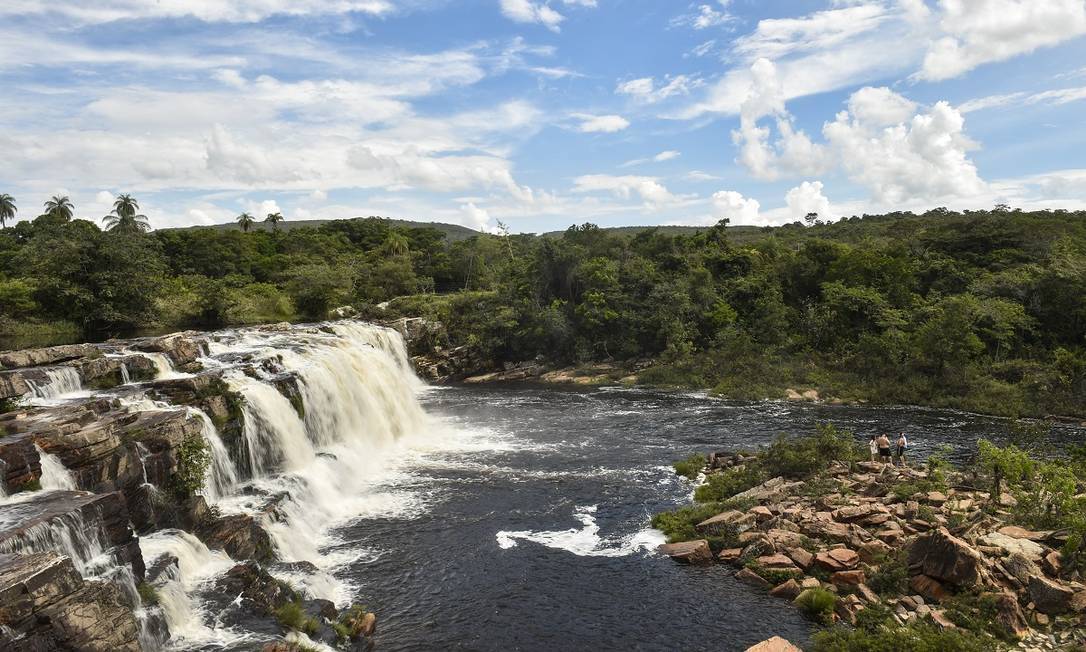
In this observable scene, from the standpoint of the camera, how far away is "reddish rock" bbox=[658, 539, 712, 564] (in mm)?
16938

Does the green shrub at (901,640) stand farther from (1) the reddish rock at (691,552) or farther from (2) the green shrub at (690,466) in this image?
(2) the green shrub at (690,466)

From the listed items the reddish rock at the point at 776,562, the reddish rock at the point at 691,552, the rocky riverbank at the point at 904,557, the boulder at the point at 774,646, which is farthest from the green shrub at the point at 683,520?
the boulder at the point at 774,646

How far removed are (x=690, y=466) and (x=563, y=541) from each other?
8053 mm

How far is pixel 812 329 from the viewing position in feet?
151

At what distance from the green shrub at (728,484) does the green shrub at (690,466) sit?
95 cm

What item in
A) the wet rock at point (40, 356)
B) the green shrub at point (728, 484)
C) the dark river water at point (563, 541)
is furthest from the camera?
the wet rock at point (40, 356)

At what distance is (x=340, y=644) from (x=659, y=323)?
39.5m

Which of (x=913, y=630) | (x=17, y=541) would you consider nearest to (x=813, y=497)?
(x=913, y=630)

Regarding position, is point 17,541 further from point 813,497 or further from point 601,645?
point 813,497

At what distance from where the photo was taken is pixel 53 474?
48.2ft

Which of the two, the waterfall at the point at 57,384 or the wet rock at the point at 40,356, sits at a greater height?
the wet rock at the point at 40,356

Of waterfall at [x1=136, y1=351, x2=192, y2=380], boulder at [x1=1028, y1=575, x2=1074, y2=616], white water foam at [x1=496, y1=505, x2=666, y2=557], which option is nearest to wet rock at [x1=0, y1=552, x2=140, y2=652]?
white water foam at [x1=496, y1=505, x2=666, y2=557]

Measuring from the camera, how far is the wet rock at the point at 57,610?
9648mm

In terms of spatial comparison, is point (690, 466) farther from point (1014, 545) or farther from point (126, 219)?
point (126, 219)
